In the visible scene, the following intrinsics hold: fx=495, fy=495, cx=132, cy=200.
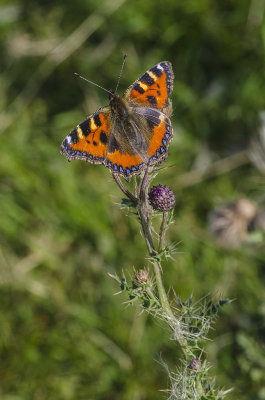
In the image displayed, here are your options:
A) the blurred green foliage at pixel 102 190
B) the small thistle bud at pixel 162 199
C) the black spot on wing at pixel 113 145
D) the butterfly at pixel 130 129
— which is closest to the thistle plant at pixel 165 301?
the small thistle bud at pixel 162 199

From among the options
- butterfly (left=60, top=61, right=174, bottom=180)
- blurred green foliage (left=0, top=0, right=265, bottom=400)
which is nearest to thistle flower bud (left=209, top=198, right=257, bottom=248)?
blurred green foliage (left=0, top=0, right=265, bottom=400)

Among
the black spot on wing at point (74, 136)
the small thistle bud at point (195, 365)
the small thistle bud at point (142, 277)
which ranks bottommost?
the small thistle bud at point (195, 365)

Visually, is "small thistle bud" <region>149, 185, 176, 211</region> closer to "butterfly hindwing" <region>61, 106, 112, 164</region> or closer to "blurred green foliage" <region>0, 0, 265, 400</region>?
"butterfly hindwing" <region>61, 106, 112, 164</region>

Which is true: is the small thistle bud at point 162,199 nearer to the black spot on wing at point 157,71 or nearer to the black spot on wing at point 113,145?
the black spot on wing at point 113,145

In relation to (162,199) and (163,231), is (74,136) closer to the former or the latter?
(162,199)

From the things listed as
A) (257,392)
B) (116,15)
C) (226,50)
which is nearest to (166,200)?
(257,392)

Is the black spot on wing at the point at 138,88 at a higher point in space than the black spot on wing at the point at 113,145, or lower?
higher
